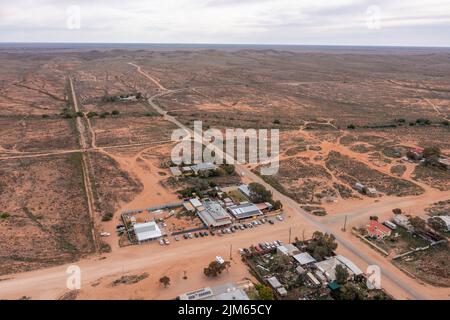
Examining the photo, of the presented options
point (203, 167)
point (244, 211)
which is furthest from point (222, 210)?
point (203, 167)

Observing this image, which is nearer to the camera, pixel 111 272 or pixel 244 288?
pixel 244 288

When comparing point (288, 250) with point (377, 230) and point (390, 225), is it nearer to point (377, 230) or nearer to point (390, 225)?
point (377, 230)

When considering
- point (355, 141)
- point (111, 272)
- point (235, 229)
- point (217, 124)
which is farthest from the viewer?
point (217, 124)

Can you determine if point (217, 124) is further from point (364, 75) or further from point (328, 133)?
point (364, 75)

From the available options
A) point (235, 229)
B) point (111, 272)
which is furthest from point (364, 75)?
point (111, 272)

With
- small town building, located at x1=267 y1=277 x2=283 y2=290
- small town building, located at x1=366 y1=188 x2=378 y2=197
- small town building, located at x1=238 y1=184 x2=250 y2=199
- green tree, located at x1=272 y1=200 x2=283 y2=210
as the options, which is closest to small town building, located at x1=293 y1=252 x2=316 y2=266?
small town building, located at x1=267 y1=277 x2=283 y2=290

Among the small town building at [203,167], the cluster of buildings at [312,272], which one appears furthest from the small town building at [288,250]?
the small town building at [203,167]
